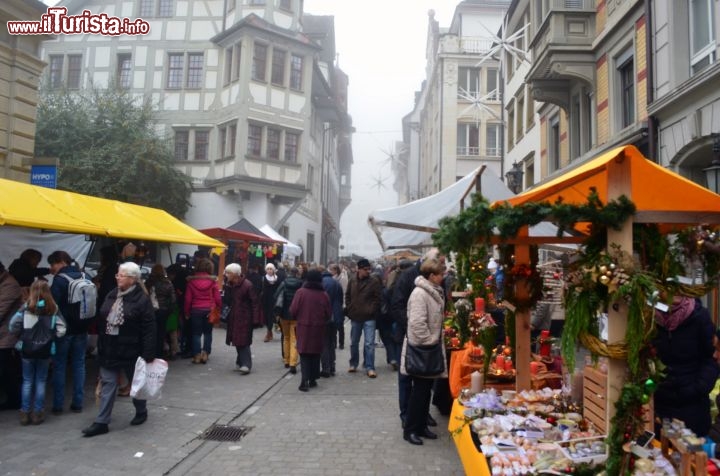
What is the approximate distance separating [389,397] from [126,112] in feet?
65.6

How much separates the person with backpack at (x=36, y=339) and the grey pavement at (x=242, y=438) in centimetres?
27

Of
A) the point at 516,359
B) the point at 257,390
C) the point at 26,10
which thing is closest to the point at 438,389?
the point at 516,359

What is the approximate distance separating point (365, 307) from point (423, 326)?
3.90 meters

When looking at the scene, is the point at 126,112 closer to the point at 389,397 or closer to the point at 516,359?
the point at 389,397

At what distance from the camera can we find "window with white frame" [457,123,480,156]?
34719 mm

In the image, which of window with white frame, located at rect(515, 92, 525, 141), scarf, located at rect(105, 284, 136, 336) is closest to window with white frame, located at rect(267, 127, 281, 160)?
window with white frame, located at rect(515, 92, 525, 141)

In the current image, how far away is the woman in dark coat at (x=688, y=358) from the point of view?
4.00 m

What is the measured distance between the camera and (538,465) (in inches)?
142

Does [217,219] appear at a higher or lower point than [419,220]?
higher

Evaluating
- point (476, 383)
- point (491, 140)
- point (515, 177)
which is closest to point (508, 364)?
point (476, 383)

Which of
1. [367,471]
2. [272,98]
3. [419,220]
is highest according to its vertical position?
[272,98]

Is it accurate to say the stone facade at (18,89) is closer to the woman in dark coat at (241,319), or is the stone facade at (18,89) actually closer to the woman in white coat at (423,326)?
the woman in dark coat at (241,319)

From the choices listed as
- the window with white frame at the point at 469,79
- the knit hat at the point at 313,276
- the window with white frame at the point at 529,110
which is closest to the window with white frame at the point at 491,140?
the window with white frame at the point at 469,79

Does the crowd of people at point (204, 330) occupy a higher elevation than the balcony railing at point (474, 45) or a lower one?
lower
